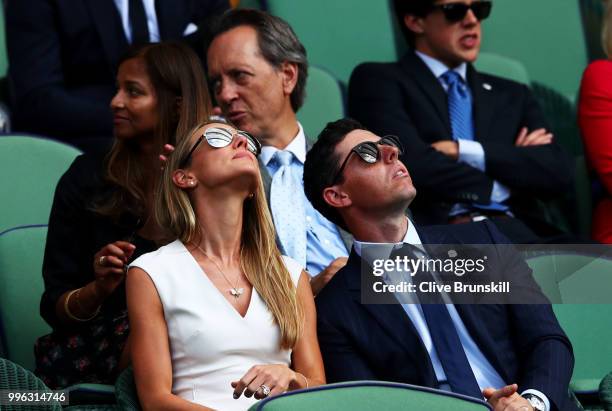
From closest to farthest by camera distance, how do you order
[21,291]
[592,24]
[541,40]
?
[21,291] < [541,40] < [592,24]

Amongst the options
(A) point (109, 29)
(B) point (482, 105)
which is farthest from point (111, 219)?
(B) point (482, 105)

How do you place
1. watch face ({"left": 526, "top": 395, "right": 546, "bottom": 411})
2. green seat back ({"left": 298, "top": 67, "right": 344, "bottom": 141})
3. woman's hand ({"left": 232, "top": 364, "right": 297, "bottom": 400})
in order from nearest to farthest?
woman's hand ({"left": 232, "top": 364, "right": 297, "bottom": 400}) → watch face ({"left": 526, "top": 395, "right": 546, "bottom": 411}) → green seat back ({"left": 298, "top": 67, "right": 344, "bottom": 141})

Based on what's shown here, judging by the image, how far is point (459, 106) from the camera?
4883 millimetres

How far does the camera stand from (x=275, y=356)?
3262 millimetres

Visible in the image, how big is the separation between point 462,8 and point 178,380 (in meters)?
2.24

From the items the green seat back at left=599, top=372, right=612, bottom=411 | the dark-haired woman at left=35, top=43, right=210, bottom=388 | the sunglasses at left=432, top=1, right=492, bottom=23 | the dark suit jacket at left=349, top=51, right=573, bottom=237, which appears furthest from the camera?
the sunglasses at left=432, top=1, right=492, bottom=23

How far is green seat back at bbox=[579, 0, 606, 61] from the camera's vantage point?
6.34 meters

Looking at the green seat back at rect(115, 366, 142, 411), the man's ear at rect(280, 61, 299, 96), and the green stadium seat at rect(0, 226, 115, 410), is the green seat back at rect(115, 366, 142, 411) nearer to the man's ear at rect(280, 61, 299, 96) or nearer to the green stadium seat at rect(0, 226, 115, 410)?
the green stadium seat at rect(0, 226, 115, 410)

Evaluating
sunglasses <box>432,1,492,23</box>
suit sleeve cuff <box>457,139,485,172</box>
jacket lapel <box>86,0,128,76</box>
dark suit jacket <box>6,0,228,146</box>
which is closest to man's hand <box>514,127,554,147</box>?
suit sleeve cuff <box>457,139,485,172</box>

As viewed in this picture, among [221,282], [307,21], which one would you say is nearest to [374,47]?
[307,21]

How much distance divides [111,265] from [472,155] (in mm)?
1689

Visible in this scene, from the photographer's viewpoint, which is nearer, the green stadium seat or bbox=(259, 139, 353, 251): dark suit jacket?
the green stadium seat

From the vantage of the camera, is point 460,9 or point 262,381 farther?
point 460,9

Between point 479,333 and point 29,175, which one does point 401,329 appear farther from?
point 29,175
